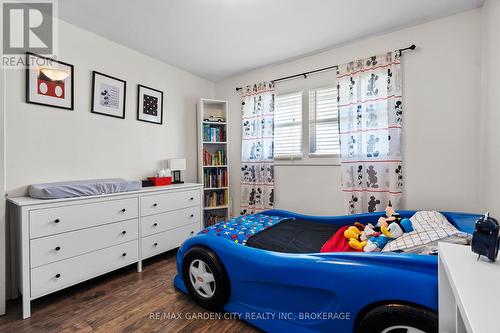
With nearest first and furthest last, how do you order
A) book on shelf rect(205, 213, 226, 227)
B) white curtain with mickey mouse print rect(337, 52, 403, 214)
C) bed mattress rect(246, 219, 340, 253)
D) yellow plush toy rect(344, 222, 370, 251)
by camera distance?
1. yellow plush toy rect(344, 222, 370, 251)
2. bed mattress rect(246, 219, 340, 253)
3. white curtain with mickey mouse print rect(337, 52, 403, 214)
4. book on shelf rect(205, 213, 226, 227)

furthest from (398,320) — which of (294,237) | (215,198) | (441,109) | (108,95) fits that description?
(108,95)

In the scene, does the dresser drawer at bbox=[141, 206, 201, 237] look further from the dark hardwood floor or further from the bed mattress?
the bed mattress

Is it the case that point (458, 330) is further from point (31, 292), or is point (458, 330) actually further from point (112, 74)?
point (112, 74)

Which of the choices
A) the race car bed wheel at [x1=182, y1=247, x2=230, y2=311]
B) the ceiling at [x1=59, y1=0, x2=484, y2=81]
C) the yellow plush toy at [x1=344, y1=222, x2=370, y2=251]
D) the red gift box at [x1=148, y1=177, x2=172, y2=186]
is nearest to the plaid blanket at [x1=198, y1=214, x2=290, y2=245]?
the race car bed wheel at [x1=182, y1=247, x2=230, y2=311]

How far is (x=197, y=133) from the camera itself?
11.2 feet

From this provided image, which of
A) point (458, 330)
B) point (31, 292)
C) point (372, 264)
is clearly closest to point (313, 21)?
point (372, 264)

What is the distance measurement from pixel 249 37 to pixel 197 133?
1.58 metres

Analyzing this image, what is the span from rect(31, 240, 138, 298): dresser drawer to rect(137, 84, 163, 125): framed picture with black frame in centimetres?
149

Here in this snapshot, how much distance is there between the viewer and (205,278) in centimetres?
162

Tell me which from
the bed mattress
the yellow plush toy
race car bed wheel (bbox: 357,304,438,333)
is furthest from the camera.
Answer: the bed mattress

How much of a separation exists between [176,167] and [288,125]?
1.57 meters

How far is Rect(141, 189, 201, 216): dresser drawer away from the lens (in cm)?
225

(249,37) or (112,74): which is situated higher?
(249,37)

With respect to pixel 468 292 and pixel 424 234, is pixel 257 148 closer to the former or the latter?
pixel 424 234
